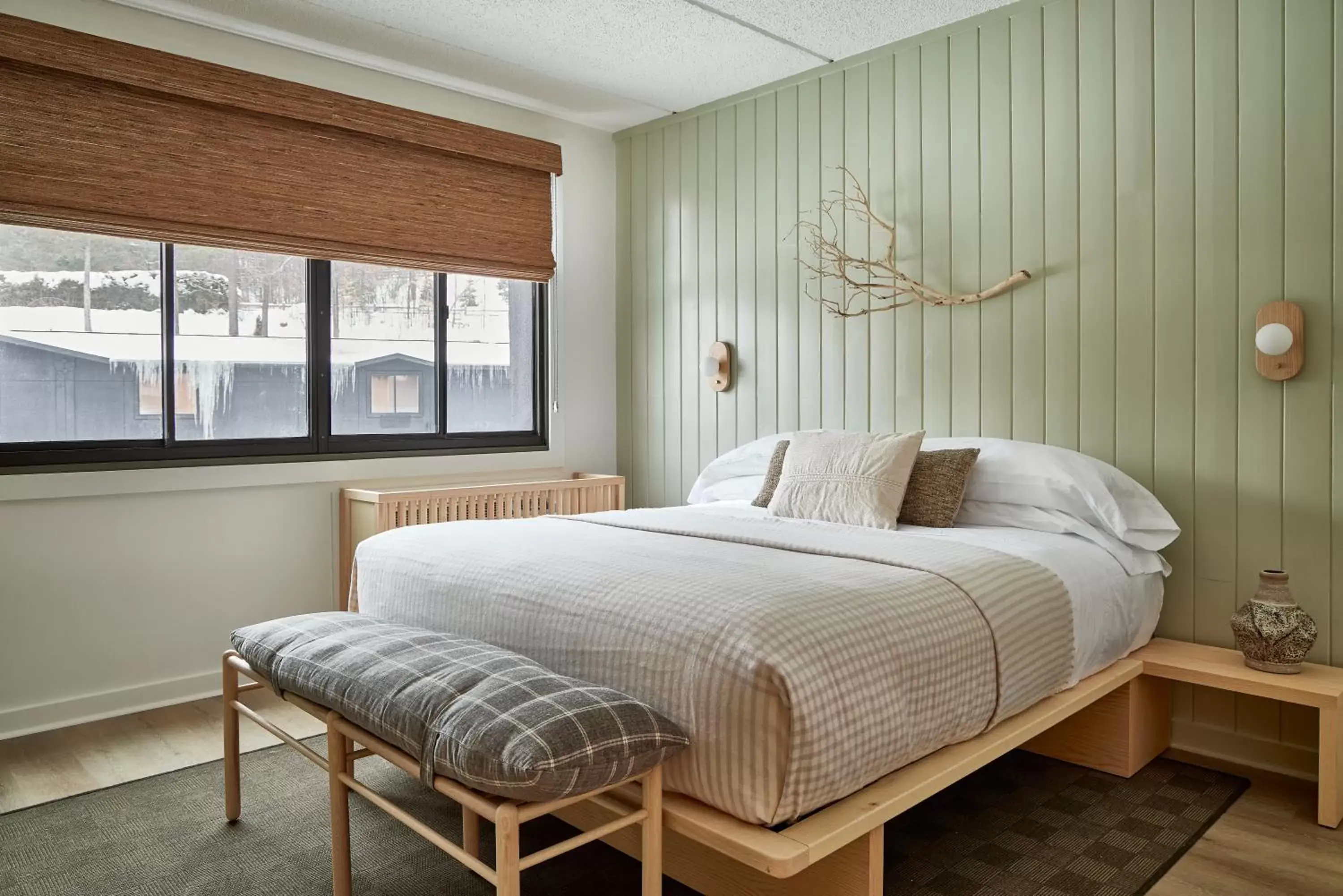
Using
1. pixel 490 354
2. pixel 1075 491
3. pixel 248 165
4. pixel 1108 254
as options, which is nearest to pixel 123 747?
pixel 248 165

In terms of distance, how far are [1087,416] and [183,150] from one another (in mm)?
3110

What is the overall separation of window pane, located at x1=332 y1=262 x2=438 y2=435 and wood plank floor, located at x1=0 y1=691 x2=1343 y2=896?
117cm

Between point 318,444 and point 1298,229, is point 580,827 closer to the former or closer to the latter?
point 318,444

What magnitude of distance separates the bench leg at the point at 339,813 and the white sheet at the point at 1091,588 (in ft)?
4.91

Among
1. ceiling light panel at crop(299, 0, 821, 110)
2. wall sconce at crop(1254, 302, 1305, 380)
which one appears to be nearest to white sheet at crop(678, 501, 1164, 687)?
wall sconce at crop(1254, 302, 1305, 380)

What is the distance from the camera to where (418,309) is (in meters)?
4.11

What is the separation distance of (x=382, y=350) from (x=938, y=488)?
7.63 ft

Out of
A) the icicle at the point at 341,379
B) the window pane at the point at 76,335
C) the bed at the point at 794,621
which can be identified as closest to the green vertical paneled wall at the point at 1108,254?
the bed at the point at 794,621

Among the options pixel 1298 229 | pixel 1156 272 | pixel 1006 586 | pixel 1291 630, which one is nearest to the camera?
pixel 1006 586

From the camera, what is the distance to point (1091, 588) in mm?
2482

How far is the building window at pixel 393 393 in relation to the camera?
3965mm

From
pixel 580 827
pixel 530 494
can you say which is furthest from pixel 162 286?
pixel 580 827

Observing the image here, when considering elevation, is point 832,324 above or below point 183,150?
below

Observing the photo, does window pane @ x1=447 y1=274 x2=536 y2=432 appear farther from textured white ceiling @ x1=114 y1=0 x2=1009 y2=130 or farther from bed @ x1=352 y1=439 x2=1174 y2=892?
bed @ x1=352 y1=439 x2=1174 y2=892
